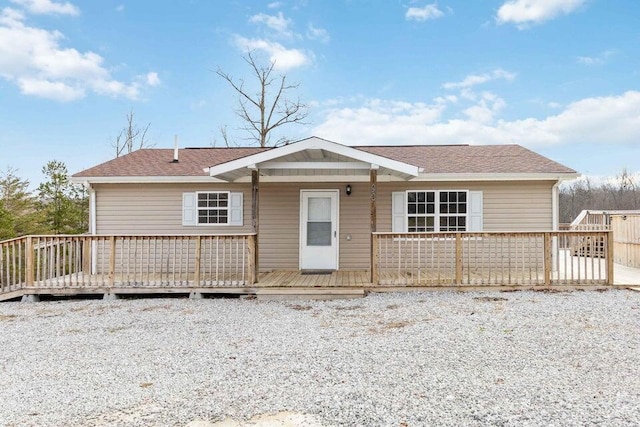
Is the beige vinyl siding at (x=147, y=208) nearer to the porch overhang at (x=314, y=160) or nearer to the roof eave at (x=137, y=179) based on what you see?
the roof eave at (x=137, y=179)

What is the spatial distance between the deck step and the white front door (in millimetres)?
2153

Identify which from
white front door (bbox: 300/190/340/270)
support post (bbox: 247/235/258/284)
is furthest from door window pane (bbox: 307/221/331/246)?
support post (bbox: 247/235/258/284)

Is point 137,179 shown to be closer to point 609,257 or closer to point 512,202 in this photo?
point 512,202

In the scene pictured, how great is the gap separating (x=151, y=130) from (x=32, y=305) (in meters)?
18.3

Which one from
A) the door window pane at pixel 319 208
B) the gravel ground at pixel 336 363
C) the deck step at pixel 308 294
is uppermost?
the door window pane at pixel 319 208

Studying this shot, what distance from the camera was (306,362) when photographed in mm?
4020

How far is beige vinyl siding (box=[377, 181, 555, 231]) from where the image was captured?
897cm

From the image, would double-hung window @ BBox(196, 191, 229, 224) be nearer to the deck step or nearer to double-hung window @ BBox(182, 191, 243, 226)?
double-hung window @ BBox(182, 191, 243, 226)

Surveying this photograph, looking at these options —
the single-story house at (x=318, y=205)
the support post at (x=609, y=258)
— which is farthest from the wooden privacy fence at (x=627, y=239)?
the support post at (x=609, y=258)

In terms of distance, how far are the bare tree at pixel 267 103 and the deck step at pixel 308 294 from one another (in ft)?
46.3

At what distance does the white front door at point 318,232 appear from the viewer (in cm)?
933

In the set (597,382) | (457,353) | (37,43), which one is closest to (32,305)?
(457,353)

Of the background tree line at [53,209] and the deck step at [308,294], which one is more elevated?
the background tree line at [53,209]

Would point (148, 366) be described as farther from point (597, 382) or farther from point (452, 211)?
point (452, 211)
